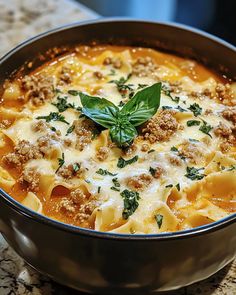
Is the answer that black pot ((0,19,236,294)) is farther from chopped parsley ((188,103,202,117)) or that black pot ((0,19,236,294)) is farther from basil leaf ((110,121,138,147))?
chopped parsley ((188,103,202,117))

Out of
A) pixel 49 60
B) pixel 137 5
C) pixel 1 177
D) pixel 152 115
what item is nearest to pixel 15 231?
pixel 1 177

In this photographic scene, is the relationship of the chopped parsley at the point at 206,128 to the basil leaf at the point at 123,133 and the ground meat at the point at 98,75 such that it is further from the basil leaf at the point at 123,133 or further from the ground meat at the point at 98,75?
the ground meat at the point at 98,75

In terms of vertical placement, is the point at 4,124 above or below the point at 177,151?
above

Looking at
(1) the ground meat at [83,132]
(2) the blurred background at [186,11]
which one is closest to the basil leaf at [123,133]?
(1) the ground meat at [83,132]

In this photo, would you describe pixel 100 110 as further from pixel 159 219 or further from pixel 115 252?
pixel 115 252

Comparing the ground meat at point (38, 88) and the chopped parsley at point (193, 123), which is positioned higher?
the ground meat at point (38, 88)

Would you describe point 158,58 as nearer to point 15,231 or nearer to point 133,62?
point 133,62

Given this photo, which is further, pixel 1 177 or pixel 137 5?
pixel 137 5

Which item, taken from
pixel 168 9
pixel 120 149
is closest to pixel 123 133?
pixel 120 149
